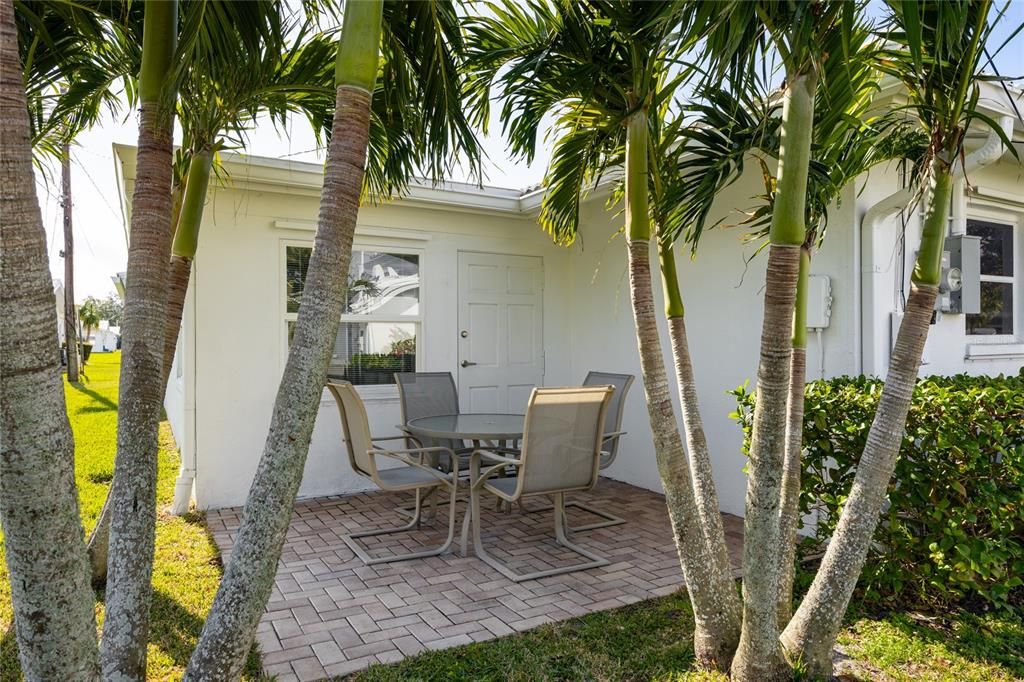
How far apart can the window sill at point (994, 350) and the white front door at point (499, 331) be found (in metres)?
3.92

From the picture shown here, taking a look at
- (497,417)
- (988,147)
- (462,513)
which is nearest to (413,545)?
(462,513)

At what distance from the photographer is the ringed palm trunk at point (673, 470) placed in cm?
268

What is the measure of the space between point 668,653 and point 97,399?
1416cm

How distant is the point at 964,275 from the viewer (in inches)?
181

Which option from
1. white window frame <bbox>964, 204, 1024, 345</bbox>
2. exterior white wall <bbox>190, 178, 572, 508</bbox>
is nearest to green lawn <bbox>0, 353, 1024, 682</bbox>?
exterior white wall <bbox>190, 178, 572, 508</bbox>

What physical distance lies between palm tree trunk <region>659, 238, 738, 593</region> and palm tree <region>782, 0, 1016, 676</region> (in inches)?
15.8

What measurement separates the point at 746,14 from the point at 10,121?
6.44 feet

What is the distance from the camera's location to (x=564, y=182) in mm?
3697

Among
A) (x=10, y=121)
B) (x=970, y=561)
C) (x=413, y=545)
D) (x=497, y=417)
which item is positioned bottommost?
(x=413, y=545)

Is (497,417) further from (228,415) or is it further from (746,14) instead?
(746,14)

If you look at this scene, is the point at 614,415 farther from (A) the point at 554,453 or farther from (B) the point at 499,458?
(B) the point at 499,458

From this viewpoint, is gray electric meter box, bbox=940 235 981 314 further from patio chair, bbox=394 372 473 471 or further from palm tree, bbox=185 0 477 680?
palm tree, bbox=185 0 477 680

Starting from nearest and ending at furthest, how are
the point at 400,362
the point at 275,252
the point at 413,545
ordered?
the point at 413,545 → the point at 275,252 → the point at 400,362

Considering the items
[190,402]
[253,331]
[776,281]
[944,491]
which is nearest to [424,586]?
[776,281]
